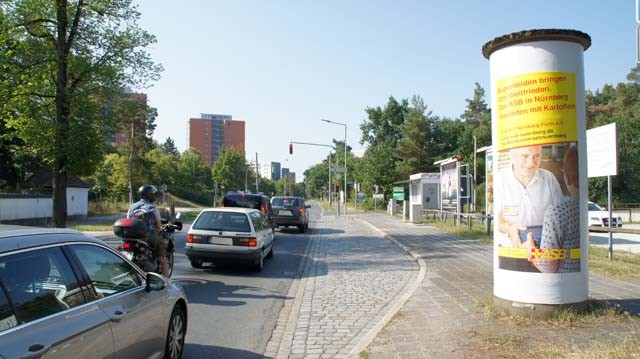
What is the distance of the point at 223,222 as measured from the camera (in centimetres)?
1128

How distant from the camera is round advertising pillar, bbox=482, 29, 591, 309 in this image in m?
6.08

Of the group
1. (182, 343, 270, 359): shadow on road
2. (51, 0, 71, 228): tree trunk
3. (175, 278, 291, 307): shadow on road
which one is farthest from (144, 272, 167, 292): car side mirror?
(51, 0, 71, 228): tree trunk

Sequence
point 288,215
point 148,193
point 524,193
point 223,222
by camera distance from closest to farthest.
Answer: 1. point 524,193
2. point 148,193
3. point 223,222
4. point 288,215

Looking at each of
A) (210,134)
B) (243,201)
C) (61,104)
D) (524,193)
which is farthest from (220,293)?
(210,134)

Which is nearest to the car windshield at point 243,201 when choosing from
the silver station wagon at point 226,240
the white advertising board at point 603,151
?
the silver station wagon at point 226,240

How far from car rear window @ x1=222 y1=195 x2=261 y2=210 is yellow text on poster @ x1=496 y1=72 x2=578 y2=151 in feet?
43.2

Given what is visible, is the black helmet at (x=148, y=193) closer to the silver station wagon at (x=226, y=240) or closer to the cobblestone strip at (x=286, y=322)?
the silver station wagon at (x=226, y=240)

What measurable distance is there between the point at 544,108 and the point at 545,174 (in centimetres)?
83

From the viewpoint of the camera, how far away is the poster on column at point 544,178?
6.10 meters

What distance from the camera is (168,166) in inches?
3063

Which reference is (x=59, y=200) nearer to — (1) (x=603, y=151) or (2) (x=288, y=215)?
(2) (x=288, y=215)

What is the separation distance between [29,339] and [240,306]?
5344 mm

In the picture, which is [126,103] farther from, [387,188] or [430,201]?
[387,188]

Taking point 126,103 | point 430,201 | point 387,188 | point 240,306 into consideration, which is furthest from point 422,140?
point 240,306
